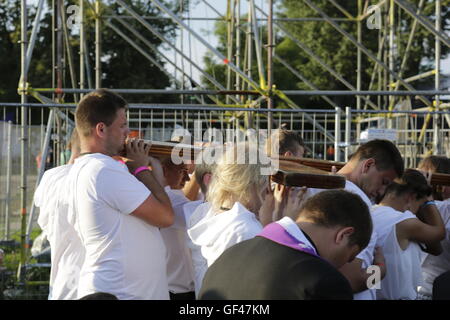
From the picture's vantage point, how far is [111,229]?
9.91 feet

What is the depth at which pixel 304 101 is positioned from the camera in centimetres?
3309

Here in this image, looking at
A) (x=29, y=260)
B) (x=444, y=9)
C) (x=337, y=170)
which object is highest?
(x=444, y=9)

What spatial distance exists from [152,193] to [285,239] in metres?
1.13

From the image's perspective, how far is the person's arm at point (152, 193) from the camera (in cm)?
303

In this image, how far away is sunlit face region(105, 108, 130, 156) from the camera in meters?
3.16

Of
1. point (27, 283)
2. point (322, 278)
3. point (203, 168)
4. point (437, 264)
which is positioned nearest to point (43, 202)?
point (203, 168)

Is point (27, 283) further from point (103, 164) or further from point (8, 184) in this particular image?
point (103, 164)

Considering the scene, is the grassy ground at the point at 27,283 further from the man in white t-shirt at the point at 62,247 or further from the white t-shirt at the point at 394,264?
the white t-shirt at the point at 394,264

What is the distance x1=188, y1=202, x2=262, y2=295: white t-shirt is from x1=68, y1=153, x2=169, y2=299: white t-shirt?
0.88 ft
